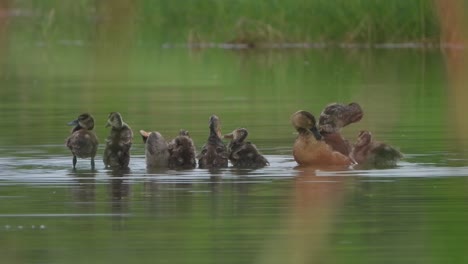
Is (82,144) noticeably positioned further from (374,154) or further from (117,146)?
(374,154)

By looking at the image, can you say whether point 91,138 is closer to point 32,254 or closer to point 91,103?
point 32,254

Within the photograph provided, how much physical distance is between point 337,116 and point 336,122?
0.04 metres

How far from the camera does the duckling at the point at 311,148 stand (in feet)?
28.8

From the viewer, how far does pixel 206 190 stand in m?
7.37

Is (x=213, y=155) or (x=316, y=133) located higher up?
(x=316, y=133)

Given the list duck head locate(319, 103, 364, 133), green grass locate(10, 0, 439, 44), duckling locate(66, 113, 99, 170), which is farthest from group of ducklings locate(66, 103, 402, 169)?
green grass locate(10, 0, 439, 44)

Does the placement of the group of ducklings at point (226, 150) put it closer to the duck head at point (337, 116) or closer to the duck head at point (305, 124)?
the duck head at point (305, 124)

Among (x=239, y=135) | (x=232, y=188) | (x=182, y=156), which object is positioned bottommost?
(x=232, y=188)

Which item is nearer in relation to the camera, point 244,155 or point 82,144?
point 244,155

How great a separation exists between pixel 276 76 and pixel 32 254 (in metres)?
14.7

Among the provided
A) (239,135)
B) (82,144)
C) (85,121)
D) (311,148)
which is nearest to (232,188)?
(311,148)

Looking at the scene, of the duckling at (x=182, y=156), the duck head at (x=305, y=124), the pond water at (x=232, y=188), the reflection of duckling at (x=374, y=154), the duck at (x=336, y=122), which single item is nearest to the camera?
the pond water at (x=232, y=188)

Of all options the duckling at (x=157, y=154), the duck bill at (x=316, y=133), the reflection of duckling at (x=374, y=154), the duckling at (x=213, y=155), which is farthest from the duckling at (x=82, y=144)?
the reflection of duckling at (x=374, y=154)

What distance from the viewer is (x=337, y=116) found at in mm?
9422
